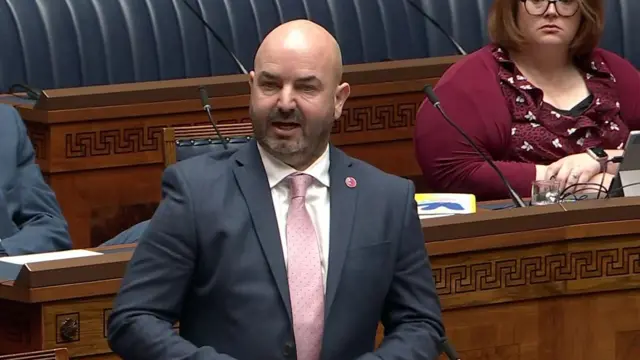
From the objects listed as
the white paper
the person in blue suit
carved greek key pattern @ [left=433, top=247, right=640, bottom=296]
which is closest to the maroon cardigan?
carved greek key pattern @ [left=433, top=247, right=640, bottom=296]

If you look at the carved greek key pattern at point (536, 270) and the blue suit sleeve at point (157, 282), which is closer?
the blue suit sleeve at point (157, 282)

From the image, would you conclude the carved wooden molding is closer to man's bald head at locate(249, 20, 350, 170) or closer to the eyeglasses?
the eyeglasses

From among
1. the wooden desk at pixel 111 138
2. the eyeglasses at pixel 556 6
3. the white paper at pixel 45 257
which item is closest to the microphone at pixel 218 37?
the wooden desk at pixel 111 138

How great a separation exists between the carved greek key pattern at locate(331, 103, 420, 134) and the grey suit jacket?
7.86ft

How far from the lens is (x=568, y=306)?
3.65 meters

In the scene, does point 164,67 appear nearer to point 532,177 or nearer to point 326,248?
point 532,177

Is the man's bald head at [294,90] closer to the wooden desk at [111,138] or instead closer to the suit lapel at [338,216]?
the suit lapel at [338,216]

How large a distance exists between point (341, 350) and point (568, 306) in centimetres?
118

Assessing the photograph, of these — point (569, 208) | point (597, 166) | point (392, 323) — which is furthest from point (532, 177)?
point (392, 323)

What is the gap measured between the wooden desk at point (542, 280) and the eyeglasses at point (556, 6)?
0.82 metres

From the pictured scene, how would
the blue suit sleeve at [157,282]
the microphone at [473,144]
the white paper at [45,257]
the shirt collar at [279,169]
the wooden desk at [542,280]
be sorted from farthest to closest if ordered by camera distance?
1. the microphone at [473,144]
2. the wooden desk at [542,280]
3. the white paper at [45,257]
4. the shirt collar at [279,169]
5. the blue suit sleeve at [157,282]

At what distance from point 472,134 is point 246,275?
6.14 ft

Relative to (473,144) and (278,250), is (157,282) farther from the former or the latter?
(473,144)

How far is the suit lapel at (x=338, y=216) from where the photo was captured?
102 inches
